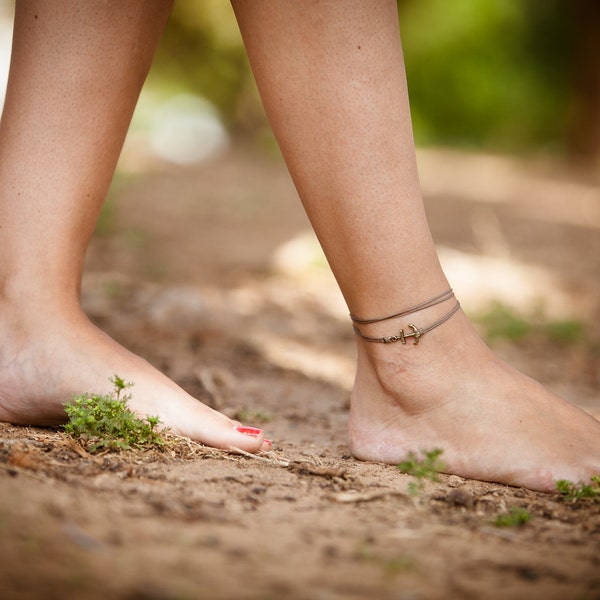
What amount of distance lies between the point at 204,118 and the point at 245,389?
9.22m

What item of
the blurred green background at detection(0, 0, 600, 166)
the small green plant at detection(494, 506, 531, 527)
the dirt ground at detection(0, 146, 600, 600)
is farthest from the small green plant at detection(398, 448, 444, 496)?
the blurred green background at detection(0, 0, 600, 166)

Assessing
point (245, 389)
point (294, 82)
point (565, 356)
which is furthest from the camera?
point (565, 356)

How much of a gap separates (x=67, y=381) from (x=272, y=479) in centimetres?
43

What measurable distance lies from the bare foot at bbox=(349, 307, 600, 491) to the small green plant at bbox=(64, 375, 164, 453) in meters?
0.40

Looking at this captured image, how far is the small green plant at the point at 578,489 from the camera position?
124cm

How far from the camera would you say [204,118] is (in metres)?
10.7

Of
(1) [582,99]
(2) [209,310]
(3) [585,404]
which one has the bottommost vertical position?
(3) [585,404]

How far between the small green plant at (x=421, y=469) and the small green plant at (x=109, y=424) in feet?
1.36

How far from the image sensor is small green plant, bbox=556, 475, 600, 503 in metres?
1.24

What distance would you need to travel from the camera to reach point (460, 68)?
11.6 metres

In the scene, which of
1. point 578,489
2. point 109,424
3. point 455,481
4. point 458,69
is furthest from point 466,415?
point 458,69

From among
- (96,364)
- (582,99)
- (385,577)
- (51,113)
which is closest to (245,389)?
(96,364)

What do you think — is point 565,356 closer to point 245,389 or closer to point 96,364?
point 245,389

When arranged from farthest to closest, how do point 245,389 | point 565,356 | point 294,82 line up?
point 565,356 < point 245,389 < point 294,82
